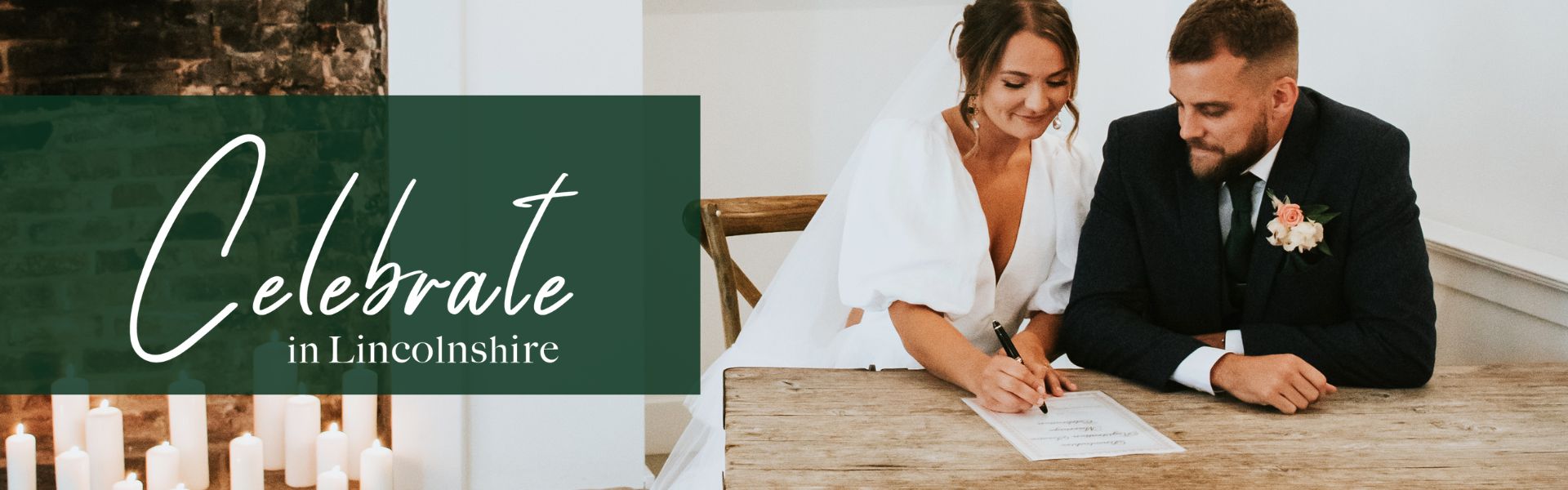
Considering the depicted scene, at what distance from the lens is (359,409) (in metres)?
2.86

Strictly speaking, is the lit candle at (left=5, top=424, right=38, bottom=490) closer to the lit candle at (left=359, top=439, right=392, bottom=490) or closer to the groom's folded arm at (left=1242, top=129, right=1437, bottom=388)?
the lit candle at (left=359, top=439, right=392, bottom=490)

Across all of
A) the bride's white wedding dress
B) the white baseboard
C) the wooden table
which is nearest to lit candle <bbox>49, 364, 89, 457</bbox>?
the bride's white wedding dress

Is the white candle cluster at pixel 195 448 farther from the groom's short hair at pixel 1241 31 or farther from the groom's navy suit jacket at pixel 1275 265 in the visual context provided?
the groom's short hair at pixel 1241 31

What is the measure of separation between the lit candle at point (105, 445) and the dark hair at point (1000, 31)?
6.71ft

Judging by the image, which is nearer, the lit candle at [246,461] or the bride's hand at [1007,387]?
the bride's hand at [1007,387]

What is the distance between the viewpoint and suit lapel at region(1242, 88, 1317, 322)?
66.1 inches

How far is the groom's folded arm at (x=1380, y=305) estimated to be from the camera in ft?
5.21

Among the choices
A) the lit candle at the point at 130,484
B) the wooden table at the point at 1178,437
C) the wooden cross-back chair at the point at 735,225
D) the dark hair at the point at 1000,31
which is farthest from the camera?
the lit candle at the point at 130,484

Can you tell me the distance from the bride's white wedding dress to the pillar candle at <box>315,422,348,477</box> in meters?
0.96

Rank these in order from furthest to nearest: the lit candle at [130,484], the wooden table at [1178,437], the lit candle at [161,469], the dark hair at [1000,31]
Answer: the lit candle at [161,469]
the lit candle at [130,484]
the dark hair at [1000,31]
the wooden table at [1178,437]

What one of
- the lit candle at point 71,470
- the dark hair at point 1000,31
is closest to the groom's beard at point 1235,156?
the dark hair at point 1000,31

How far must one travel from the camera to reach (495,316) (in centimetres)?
301

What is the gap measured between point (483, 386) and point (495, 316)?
174mm
